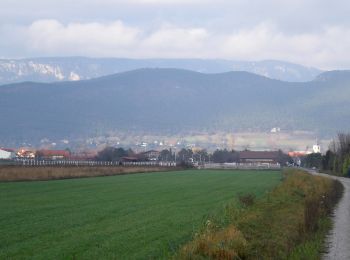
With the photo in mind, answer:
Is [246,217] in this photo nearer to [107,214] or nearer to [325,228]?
[325,228]

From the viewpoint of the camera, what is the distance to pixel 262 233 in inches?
934

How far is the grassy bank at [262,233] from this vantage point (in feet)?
58.5

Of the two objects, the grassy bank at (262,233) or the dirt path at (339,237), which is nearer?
the grassy bank at (262,233)

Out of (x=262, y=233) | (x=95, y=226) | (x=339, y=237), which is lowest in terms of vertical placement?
(x=339, y=237)

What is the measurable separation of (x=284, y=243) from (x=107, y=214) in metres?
9.33

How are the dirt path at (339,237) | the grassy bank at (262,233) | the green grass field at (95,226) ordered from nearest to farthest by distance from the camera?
the grassy bank at (262,233) < the green grass field at (95,226) < the dirt path at (339,237)

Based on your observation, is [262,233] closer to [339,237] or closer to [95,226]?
[339,237]

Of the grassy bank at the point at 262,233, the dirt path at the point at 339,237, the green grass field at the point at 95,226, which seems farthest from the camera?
the dirt path at the point at 339,237

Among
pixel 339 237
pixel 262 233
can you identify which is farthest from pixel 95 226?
pixel 339 237

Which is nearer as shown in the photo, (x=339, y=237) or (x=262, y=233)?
(x=262, y=233)

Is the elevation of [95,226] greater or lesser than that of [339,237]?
greater

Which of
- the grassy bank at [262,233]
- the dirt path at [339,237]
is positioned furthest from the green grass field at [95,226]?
the dirt path at [339,237]

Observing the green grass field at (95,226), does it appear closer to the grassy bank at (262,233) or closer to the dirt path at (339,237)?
the grassy bank at (262,233)

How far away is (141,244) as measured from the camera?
19688 mm
